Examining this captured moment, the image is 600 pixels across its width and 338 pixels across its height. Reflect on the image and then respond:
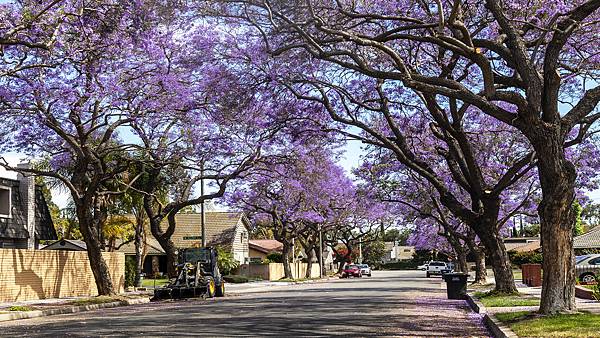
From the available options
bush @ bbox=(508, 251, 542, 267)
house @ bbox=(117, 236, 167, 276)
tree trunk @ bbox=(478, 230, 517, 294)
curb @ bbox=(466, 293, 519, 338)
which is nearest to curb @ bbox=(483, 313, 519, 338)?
curb @ bbox=(466, 293, 519, 338)

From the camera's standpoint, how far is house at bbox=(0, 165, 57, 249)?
34.2 m

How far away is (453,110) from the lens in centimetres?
2380

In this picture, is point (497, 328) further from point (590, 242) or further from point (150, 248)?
point (150, 248)

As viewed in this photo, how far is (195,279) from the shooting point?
3061 centimetres

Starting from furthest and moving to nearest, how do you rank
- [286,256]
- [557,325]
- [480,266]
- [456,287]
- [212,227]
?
[212,227] → [286,256] → [480,266] → [456,287] → [557,325]

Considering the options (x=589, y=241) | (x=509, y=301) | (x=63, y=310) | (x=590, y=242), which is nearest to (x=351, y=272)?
(x=589, y=241)

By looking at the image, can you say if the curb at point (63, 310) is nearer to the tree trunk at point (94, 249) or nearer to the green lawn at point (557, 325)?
the tree trunk at point (94, 249)

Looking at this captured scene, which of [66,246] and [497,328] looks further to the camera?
[66,246]

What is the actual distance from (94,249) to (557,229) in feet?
66.5

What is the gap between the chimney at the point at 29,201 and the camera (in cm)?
3566

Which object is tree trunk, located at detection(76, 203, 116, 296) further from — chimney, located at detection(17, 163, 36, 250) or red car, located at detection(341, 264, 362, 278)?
red car, located at detection(341, 264, 362, 278)

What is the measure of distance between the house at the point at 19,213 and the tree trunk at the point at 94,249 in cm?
585

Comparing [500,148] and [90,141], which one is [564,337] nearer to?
[500,148]

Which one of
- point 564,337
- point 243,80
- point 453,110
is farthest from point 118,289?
point 564,337
